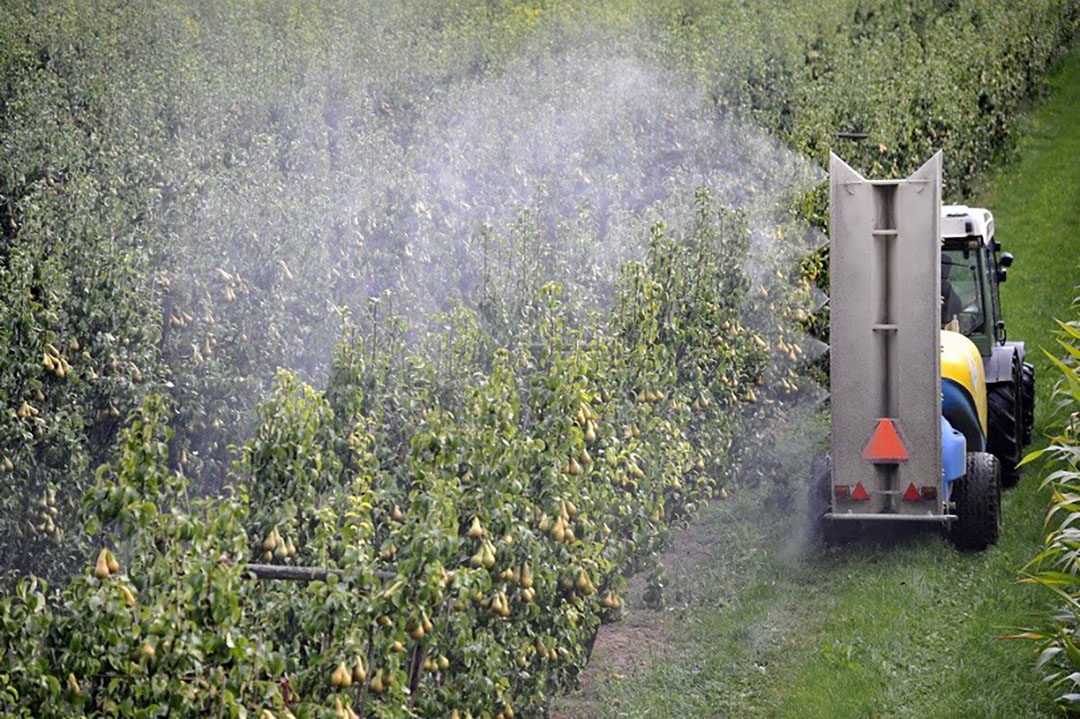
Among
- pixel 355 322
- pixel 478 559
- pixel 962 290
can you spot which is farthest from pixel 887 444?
pixel 478 559

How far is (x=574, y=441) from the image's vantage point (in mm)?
6852

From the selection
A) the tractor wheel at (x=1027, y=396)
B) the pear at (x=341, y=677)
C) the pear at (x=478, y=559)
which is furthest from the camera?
the tractor wheel at (x=1027, y=396)

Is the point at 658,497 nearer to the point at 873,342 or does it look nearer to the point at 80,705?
the point at 873,342

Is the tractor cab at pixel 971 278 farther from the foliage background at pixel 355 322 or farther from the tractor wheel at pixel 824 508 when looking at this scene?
the tractor wheel at pixel 824 508

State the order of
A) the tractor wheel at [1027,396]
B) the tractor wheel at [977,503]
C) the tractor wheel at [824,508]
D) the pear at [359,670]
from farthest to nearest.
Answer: the tractor wheel at [1027,396], the tractor wheel at [824,508], the tractor wheel at [977,503], the pear at [359,670]

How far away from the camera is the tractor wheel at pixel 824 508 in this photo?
10.1 meters

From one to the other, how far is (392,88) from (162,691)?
1549 cm

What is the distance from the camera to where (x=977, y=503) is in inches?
391

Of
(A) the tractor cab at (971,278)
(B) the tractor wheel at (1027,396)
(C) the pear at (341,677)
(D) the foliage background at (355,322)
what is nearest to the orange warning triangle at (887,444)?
(D) the foliage background at (355,322)

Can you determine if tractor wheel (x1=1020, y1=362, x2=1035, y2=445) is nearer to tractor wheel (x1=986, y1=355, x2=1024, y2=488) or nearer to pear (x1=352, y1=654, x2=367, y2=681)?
tractor wheel (x1=986, y1=355, x2=1024, y2=488)

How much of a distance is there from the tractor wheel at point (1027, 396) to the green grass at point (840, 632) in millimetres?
817

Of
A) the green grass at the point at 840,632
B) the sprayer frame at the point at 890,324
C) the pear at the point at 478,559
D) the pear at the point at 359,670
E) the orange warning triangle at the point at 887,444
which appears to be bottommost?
the green grass at the point at 840,632

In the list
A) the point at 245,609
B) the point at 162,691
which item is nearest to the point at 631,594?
the point at 245,609

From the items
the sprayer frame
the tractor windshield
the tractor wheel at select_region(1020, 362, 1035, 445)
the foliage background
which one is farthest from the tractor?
the tractor wheel at select_region(1020, 362, 1035, 445)
